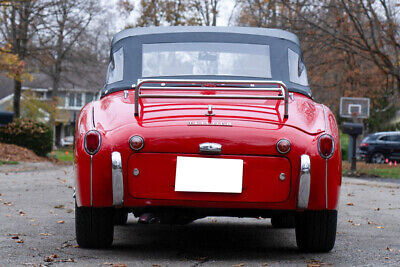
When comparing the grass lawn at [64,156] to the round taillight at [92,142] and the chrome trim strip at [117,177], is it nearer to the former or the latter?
the round taillight at [92,142]

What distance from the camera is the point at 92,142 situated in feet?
16.4

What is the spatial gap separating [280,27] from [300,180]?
1898cm

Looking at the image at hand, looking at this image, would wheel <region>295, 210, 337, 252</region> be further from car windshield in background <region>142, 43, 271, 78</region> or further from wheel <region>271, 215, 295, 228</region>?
wheel <region>271, 215, 295, 228</region>

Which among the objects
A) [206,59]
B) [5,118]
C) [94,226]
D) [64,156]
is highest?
[206,59]

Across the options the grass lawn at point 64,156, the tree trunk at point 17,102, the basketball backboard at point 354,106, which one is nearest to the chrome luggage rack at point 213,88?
the basketball backboard at point 354,106

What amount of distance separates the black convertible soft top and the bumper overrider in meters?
1.18

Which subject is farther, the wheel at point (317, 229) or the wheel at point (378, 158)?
the wheel at point (378, 158)

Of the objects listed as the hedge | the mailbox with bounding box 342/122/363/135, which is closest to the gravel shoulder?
the mailbox with bounding box 342/122/363/135

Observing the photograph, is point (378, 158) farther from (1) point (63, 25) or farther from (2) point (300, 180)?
(2) point (300, 180)

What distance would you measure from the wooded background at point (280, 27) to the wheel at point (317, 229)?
16.1m

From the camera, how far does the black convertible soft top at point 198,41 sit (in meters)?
6.05

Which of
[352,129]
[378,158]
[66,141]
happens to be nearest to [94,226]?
[352,129]

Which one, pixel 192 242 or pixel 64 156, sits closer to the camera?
pixel 192 242

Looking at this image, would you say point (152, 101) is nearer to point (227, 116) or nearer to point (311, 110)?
point (227, 116)
